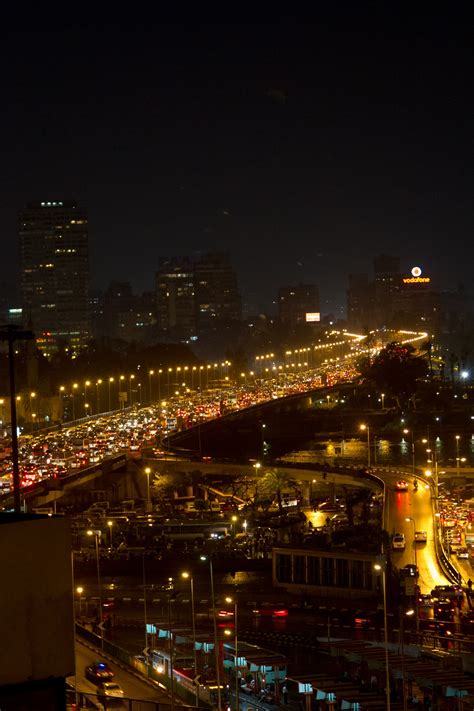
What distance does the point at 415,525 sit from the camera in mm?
18750

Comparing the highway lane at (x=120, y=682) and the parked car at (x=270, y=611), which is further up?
the highway lane at (x=120, y=682)

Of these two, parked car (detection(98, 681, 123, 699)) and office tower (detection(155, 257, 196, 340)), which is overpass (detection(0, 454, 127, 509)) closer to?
parked car (detection(98, 681, 123, 699))

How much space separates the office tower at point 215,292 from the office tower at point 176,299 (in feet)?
3.06

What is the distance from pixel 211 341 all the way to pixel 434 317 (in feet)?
85.6

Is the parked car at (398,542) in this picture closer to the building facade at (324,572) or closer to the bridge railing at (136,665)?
the building facade at (324,572)

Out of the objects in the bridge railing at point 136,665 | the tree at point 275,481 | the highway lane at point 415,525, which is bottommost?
the tree at point 275,481

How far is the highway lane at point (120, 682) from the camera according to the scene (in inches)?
306

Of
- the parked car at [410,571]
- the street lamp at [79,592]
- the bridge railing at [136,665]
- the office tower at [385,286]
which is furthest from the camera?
the office tower at [385,286]

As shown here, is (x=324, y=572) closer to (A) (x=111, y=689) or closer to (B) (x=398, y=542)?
(B) (x=398, y=542)

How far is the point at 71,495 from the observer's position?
2531 centimetres

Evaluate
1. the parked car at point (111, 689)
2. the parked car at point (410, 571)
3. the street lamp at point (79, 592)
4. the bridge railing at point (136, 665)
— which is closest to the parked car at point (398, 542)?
the parked car at point (410, 571)

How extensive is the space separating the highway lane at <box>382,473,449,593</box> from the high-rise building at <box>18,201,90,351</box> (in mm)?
70213

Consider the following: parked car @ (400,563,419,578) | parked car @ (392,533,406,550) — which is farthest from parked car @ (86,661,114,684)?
parked car @ (392,533,406,550)

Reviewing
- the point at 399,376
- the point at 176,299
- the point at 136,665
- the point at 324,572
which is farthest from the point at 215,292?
the point at 136,665
